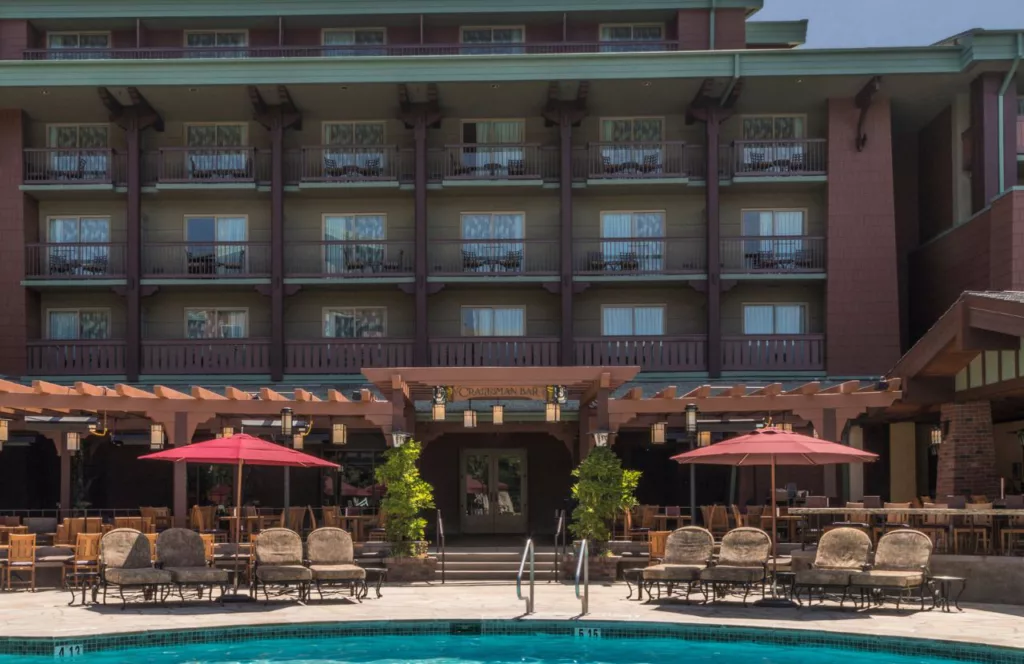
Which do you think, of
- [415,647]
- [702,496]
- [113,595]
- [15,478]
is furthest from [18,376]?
[415,647]

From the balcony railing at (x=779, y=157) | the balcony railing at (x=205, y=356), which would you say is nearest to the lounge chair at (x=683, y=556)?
the balcony railing at (x=779, y=157)

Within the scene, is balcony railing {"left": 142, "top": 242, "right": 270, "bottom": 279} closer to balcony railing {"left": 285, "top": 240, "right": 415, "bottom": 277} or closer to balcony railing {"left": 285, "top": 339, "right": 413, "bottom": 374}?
balcony railing {"left": 285, "top": 240, "right": 415, "bottom": 277}

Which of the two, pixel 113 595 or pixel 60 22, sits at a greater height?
pixel 60 22

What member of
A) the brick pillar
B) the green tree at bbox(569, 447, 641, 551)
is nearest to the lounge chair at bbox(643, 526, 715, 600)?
the green tree at bbox(569, 447, 641, 551)

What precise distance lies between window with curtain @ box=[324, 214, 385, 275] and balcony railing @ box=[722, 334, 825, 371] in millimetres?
8770

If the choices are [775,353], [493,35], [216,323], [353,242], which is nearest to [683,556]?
[775,353]

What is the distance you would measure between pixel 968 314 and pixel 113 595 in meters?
13.5

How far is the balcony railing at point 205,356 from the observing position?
29594 mm

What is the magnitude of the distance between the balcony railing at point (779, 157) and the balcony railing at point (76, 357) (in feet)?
51.0

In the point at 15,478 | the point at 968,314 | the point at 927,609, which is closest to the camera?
the point at 927,609

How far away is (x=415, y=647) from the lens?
14320 millimetres

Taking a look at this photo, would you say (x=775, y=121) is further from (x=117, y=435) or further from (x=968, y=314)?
(x=117, y=435)

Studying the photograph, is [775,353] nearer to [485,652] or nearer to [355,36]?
[355,36]

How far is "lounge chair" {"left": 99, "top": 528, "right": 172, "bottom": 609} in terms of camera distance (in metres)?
16.0
